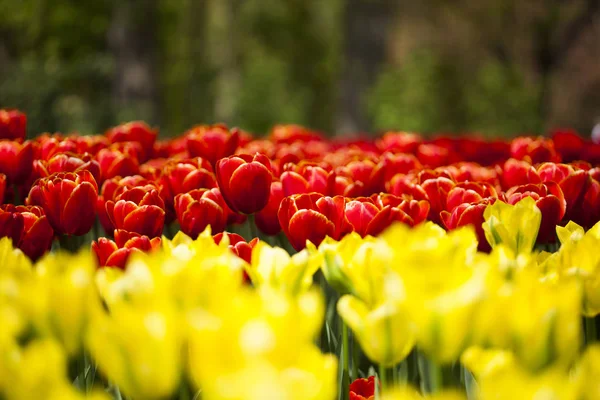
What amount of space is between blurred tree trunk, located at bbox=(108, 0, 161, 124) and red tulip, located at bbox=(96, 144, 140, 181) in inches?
295

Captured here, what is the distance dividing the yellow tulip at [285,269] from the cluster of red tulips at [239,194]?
0.15 m

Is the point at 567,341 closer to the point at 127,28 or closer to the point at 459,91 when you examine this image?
the point at 127,28

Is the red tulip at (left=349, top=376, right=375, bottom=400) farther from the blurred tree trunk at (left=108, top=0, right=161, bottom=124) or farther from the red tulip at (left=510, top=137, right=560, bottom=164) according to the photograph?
the blurred tree trunk at (left=108, top=0, right=161, bottom=124)

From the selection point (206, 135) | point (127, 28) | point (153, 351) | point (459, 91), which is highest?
point (153, 351)

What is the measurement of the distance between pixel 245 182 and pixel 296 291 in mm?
499

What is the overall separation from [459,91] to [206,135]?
29.2ft

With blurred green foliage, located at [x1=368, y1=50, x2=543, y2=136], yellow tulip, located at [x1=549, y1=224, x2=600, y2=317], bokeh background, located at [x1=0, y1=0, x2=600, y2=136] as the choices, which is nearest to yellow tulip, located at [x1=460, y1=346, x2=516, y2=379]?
yellow tulip, located at [x1=549, y1=224, x2=600, y2=317]

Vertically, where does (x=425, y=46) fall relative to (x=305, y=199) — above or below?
below

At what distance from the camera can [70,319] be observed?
31.3 inches

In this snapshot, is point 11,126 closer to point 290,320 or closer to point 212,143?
point 212,143

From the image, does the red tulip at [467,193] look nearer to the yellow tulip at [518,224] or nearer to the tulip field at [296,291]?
the tulip field at [296,291]

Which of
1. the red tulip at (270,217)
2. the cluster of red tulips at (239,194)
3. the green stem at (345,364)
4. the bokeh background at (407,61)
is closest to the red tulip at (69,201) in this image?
the cluster of red tulips at (239,194)

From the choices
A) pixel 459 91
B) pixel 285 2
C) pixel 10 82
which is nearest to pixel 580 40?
pixel 459 91

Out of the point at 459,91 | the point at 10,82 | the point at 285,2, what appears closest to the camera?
the point at 10,82
